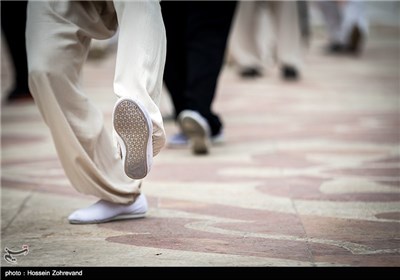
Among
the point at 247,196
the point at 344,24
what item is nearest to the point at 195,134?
the point at 247,196

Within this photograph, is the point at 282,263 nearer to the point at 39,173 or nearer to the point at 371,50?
the point at 39,173

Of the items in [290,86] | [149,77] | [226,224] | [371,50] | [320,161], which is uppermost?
[149,77]

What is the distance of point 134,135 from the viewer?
299 cm

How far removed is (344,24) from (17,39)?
548 cm

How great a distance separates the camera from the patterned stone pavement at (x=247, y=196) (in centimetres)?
311

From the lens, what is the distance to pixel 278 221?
3646 mm

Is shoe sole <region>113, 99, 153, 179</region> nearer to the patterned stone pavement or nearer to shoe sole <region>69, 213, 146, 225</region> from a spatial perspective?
the patterned stone pavement

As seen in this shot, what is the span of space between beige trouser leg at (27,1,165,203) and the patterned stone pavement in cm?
26

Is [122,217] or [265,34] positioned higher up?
[122,217]

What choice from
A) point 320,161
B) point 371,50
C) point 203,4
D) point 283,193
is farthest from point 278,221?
point 371,50

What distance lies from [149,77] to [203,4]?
96.2 inches

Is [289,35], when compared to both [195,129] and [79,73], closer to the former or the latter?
[195,129]

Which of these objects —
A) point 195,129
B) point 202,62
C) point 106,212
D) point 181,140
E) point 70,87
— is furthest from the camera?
point 181,140

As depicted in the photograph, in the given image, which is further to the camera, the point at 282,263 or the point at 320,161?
the point at 320,161
